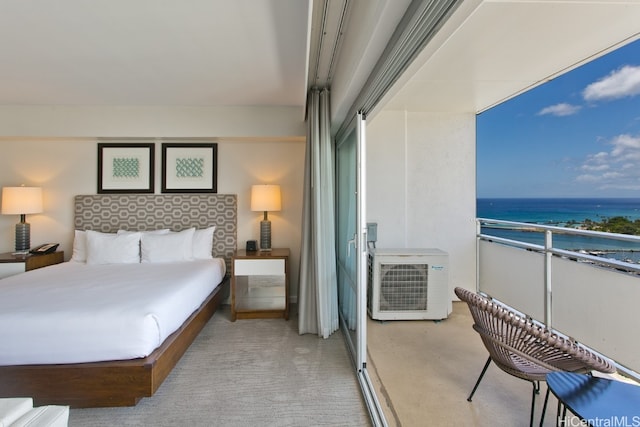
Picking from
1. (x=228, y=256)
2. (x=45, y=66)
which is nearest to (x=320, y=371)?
(x=228, y=256)

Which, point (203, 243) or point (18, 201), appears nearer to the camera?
point (18, 201)

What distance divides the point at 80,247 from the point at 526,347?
444cm

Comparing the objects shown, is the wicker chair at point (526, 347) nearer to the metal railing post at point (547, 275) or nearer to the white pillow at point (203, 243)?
the metal railing post at point (547, 275)

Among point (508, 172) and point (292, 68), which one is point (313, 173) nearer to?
point (292, 68)

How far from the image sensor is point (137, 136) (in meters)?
3.60

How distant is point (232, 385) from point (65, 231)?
10.7 feet

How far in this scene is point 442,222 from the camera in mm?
3805

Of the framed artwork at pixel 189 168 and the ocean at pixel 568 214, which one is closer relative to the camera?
the ocean at pixel 568 214

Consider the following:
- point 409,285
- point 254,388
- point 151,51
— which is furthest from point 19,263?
point 409,285

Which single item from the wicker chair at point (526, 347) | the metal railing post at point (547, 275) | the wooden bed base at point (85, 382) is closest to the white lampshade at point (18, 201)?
the wooden bed base at point (85, 382)

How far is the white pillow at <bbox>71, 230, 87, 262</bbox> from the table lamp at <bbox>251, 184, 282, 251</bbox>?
204 centimetres

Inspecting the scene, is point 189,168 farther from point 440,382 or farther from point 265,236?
point 440,382

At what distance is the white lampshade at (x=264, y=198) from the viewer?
3.52m

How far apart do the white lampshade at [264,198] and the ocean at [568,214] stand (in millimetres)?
2635
